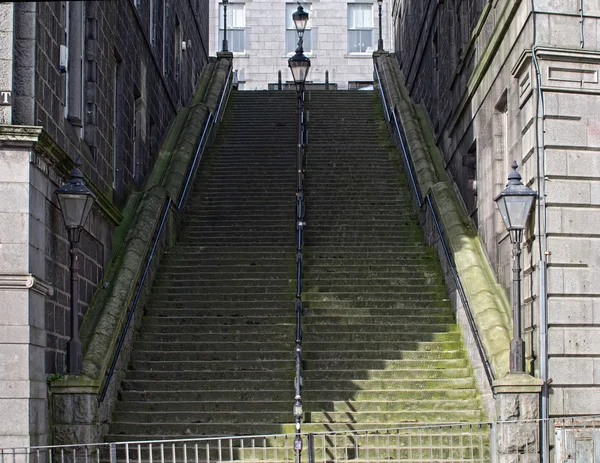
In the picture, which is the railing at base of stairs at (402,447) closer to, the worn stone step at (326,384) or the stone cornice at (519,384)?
the stone cornice at (519,384)

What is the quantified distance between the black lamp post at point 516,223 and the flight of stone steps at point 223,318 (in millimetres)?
3111

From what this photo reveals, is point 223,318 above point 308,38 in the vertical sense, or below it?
below

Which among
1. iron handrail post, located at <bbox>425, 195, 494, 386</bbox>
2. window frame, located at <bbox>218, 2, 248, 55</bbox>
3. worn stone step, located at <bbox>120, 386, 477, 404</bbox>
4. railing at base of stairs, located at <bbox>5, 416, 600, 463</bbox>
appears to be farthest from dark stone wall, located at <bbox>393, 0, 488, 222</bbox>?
window frame, located at <bbox>218, 2, 248, 55</bbox>

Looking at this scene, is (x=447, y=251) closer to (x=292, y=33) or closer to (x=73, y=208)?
(x=73, y=208)

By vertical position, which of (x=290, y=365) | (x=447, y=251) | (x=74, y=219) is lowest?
(x=290, y=365)

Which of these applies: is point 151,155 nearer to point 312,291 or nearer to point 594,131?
point 312,291

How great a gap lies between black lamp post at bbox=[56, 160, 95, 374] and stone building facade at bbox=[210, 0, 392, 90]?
27816mm

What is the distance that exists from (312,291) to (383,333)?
→ 5.57 ft

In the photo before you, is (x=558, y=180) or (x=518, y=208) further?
(x=558, y=180)

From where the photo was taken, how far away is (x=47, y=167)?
40.3 feet

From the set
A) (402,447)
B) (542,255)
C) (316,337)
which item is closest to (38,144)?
(402,447)

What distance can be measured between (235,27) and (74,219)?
2885cm

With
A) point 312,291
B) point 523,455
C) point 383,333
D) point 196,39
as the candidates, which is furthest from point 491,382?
point 196,39

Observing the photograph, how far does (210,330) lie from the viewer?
15836mm
